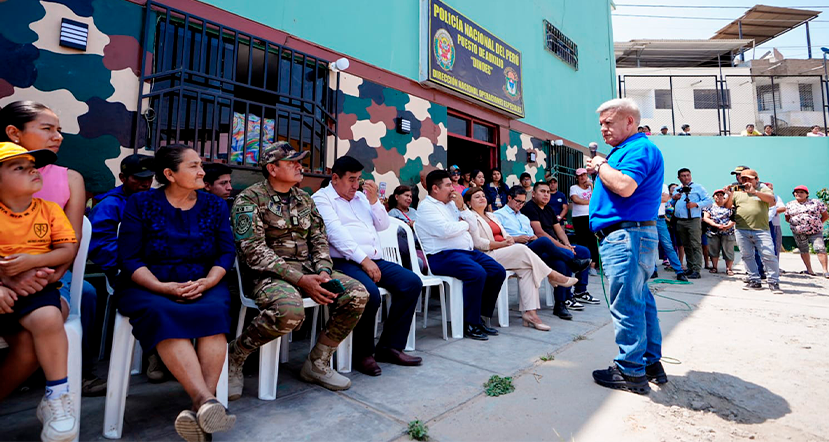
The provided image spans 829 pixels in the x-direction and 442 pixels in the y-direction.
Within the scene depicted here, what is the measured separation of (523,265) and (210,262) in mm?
2557

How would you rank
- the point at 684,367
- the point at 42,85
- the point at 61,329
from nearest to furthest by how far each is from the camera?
1. the point at 61,329
2. the point at 684,367
3. the point at 42,85

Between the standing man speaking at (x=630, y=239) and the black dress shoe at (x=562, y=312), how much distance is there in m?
1.42

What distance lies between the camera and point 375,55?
15.5ft

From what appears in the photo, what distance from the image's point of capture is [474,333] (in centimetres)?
307

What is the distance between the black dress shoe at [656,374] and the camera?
7.06ft

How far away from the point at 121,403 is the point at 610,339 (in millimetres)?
3035

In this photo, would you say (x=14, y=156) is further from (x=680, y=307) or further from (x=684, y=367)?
(x=680, y=307)

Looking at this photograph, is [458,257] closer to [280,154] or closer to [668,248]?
[280,154]

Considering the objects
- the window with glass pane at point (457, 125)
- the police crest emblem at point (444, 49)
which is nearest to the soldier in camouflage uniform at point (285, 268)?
the police crest emblem at point (444, 49)

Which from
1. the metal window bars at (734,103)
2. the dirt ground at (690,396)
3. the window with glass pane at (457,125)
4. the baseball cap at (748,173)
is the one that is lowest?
the dirt ground at (690,396)

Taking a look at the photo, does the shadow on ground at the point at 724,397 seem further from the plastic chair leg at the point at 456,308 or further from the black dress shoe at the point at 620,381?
the plastic chair leg at the point at 456,308

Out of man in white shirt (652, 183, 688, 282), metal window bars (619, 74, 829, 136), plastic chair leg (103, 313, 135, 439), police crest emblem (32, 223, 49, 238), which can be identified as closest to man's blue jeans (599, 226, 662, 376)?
plastic chair leg (103, 313, 135, 439)

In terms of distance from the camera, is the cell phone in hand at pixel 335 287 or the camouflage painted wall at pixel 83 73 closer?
the cell phone in hand at pixel 335 287

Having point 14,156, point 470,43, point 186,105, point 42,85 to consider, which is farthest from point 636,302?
point 470,43
